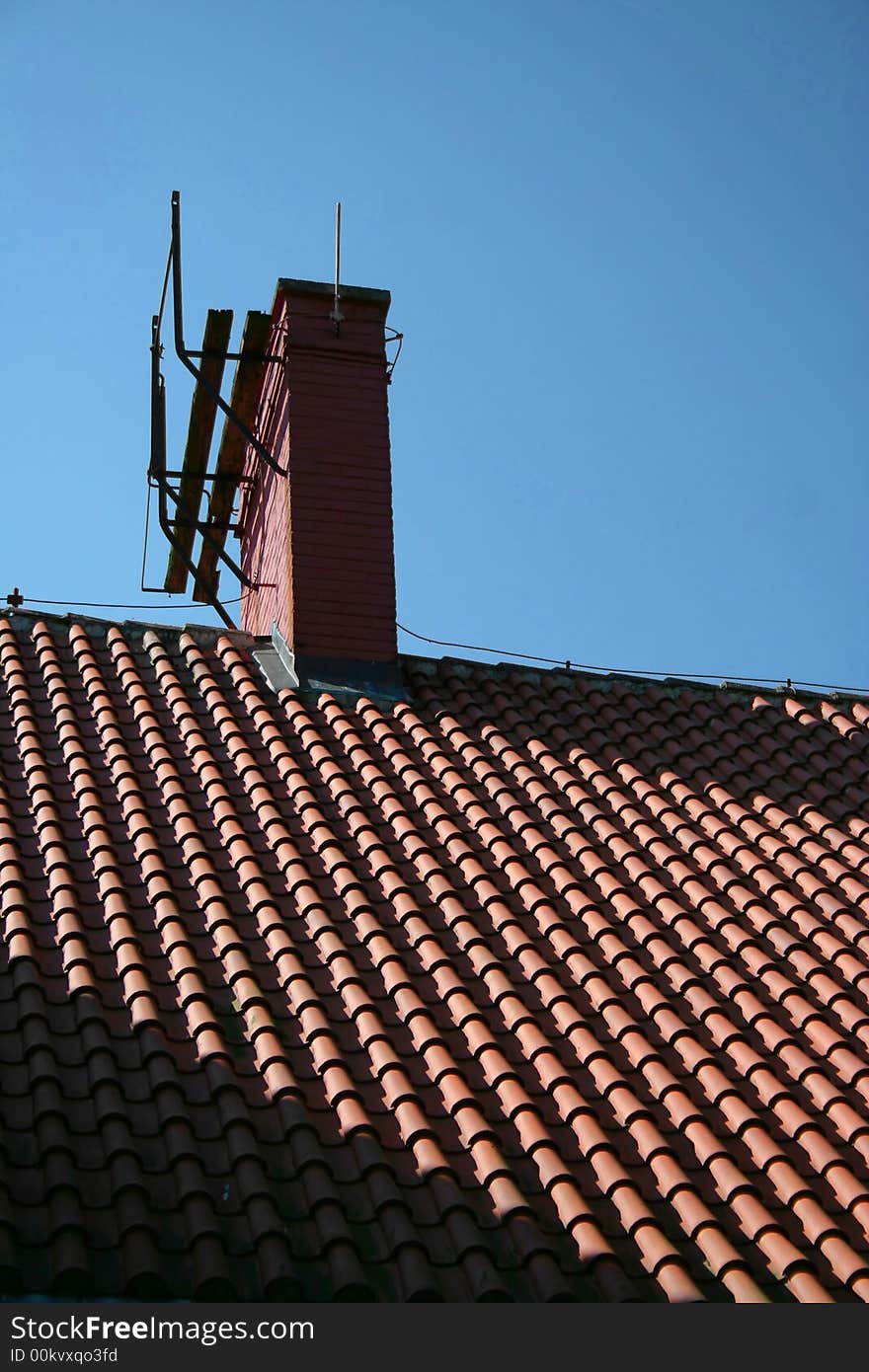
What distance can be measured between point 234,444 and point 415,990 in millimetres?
5895

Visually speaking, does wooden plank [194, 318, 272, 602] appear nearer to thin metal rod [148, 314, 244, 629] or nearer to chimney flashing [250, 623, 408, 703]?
thin metal rod [148, 314, 244, 629]

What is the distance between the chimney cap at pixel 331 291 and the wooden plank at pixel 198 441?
1.83 feet

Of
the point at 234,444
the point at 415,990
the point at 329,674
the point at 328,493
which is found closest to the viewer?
the point at 415,990

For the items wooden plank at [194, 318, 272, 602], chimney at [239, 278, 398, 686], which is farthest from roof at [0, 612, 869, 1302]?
wooden plank at [194, 318, 272, 602]

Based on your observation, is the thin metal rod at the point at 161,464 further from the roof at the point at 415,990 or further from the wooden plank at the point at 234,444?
the roof at the point at 415,990

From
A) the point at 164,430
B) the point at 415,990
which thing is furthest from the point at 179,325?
the point at 415,990

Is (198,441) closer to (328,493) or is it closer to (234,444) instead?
(234,444)

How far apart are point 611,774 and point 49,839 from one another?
329 centimetres

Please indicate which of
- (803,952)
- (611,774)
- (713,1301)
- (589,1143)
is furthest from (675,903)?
(713,1301)

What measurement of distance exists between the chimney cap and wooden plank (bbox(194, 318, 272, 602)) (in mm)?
376

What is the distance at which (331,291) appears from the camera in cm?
1183

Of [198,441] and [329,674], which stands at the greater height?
[198,441]

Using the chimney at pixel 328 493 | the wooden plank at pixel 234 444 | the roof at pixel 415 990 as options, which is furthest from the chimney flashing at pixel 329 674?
the wooden plank at pixel 234 444

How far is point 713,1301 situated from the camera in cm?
650
